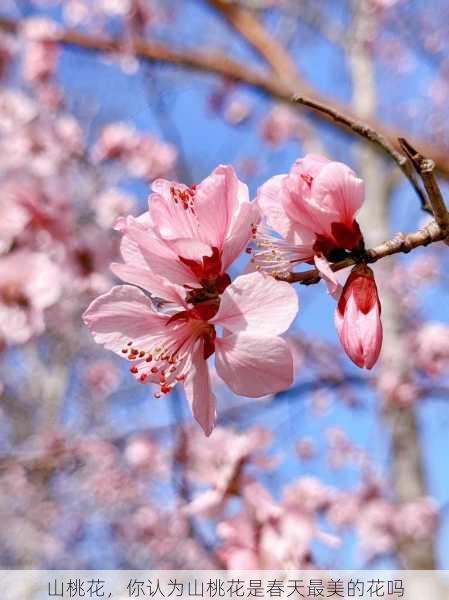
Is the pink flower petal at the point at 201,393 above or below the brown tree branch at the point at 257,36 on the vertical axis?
below

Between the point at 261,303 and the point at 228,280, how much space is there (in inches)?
2.7

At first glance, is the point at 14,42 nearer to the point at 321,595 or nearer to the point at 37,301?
the point at 37,301

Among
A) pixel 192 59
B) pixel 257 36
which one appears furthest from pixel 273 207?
pixel 257 36

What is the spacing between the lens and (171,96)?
3.34 metres

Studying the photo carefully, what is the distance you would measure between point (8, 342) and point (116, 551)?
14.2 ft

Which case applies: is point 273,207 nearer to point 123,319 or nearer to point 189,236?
point 189,236

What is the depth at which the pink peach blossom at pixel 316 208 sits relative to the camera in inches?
21.1

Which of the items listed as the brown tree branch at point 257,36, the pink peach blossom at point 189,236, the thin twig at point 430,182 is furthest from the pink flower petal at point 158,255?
the brown tree branch at point 257,36

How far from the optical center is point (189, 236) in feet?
1.90

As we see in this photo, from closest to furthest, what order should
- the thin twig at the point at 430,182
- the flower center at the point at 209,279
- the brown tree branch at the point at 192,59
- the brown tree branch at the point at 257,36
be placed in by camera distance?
the thin twig at the point at 430,182
the flower center at the point at 209,279
the brown tree branch at the point at 192,59
the brown tree branch at the point at 257,36

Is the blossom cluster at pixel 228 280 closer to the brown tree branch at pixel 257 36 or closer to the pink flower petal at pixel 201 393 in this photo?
the pink flower petal at pixel 201 393

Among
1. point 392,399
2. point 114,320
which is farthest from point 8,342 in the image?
point 392,399

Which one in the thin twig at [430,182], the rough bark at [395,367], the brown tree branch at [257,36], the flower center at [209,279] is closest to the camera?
the thin twig at [430,182]

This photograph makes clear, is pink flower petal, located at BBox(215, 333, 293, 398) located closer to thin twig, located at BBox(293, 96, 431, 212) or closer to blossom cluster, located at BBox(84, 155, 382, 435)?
blossom cluster, located at BBox(84, 155, 382, 435)
